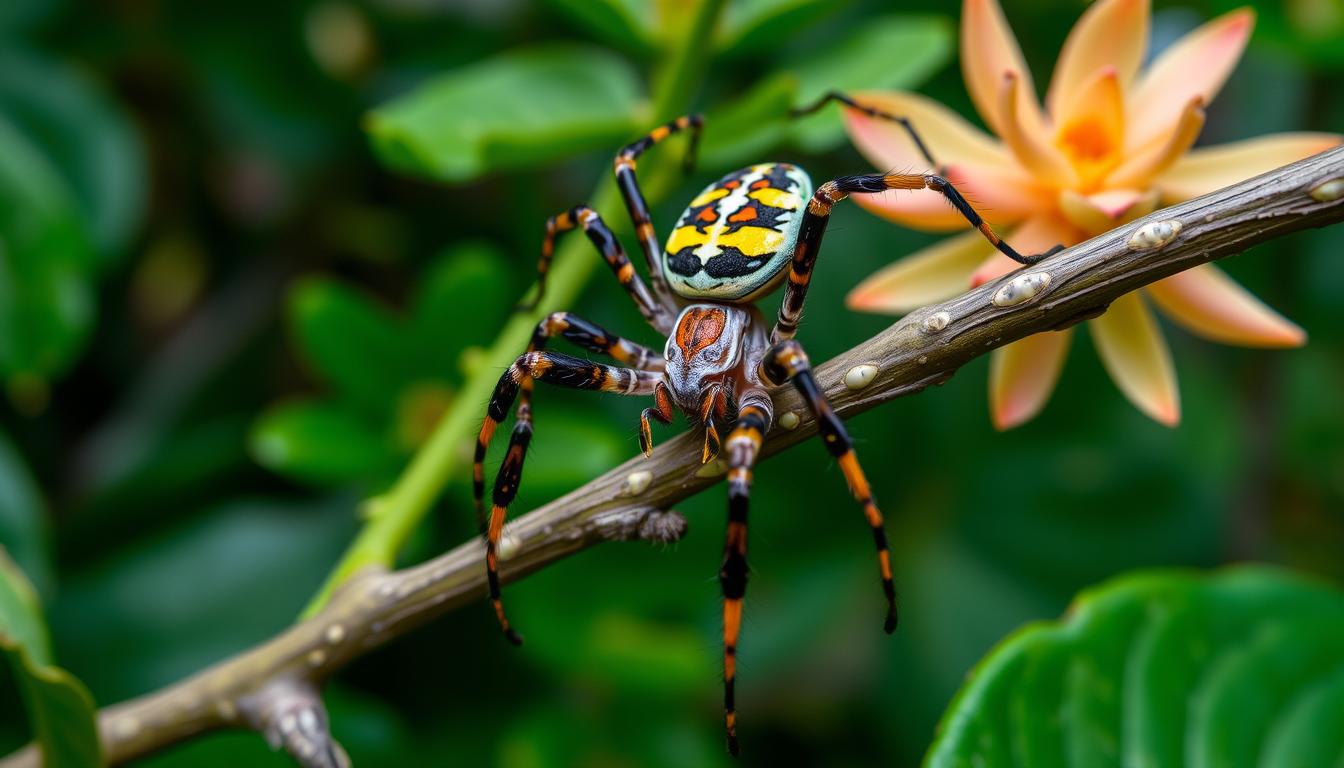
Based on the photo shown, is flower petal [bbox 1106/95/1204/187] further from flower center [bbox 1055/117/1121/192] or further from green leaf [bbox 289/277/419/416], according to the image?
green leaf [bbox 289/277/419/416]

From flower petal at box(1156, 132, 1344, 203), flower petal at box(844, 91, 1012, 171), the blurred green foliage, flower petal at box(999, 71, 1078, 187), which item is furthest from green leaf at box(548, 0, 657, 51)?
flower petal at box(1156, 132, 1344, 203)

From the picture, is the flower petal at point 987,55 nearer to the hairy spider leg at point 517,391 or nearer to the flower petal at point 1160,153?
the flower petal at point 1160,153

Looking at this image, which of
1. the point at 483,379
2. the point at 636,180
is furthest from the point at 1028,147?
the point at 483,379

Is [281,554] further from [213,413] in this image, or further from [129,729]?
Result: [129,729]

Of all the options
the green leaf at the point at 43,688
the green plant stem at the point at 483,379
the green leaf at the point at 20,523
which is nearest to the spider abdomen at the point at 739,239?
the green plant stem at the point at 483,379

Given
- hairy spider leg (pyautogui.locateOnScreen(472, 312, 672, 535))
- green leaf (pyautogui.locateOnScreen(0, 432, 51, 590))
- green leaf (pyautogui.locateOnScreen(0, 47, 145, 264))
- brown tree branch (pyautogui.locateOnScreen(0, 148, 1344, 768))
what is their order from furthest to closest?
green leaf (pyautogui.locateOnScreen(0, 47, 145, 264)), green leaf (pyautogui.locateOnScreen(0, 432, 51, 590)), hairy spider leg (pyautogui.locateOnScreen(472, 312, 672, 535)), brown tree branch (pyautogui.locateOnScreen(0, 148, 1344, 768))
